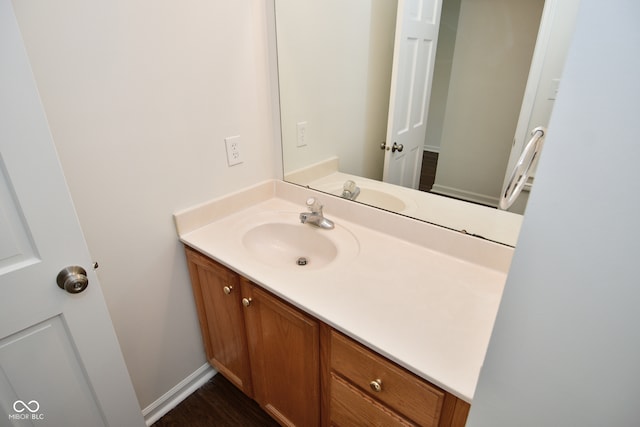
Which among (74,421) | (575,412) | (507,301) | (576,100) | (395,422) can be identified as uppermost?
(576,100)

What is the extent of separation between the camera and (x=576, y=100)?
0.37m

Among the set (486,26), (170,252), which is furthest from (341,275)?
(486,26)

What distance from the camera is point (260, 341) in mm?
1182

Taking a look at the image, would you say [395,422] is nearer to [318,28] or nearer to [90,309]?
[90,309]

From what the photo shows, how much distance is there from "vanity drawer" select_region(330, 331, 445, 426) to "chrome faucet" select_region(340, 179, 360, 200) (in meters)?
0.68

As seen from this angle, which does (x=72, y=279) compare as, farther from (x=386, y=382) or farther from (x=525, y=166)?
(x=525, y=166)

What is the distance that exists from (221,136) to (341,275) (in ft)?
2.48

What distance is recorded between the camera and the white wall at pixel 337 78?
1.31 meters

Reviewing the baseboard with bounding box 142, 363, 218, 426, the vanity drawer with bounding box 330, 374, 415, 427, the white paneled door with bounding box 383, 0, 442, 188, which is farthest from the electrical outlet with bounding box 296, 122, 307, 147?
the baseboard with bounding box 142, 363, 218, 426

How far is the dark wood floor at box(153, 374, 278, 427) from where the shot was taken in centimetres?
142

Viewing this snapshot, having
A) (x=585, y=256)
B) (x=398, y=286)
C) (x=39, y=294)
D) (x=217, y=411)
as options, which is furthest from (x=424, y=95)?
(x=217, y=411)

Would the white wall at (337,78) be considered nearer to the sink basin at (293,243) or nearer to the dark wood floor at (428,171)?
the dark wood floor at (428,171)

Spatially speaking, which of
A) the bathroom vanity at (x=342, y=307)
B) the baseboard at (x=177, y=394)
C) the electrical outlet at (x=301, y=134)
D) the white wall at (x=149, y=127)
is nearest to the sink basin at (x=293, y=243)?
the bathroom vanity at (x=342, y=307)

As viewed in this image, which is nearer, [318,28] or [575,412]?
[575,412]
